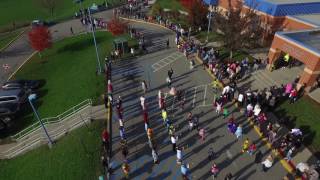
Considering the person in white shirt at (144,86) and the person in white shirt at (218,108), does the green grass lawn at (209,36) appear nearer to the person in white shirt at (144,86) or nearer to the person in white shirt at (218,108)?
the person in white shirt at (144,86)

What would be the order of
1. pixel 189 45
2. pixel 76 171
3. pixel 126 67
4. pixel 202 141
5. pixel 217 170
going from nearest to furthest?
1. pixel 217 170
2. pixel 76 171
3. pixel 202 141
4. pixel 126 67
5. pixel 189 45

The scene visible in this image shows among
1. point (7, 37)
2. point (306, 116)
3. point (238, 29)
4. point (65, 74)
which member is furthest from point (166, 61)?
point (7, 37)

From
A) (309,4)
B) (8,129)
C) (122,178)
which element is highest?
(309,4)

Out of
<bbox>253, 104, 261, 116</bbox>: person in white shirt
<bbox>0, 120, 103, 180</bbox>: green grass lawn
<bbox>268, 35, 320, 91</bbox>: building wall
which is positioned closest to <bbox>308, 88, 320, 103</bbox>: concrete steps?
<bbox>268, 35, 320, 91</bbox>: building wall

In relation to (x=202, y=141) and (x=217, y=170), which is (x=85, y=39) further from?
(x=217, y=170)

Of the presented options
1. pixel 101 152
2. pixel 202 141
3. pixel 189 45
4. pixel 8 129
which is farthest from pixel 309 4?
pixel 8 129

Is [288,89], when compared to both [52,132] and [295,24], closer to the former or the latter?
[295,24]
